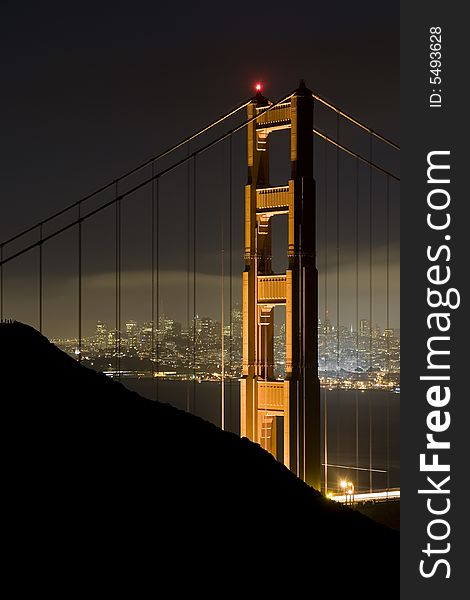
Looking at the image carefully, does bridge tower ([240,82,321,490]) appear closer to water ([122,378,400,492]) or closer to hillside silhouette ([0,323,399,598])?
hillside silhouette ([0,323,399,598])

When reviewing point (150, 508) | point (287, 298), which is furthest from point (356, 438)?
point (150, 508)

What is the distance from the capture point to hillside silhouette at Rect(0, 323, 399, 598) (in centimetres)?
1104

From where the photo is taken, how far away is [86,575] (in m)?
10.7

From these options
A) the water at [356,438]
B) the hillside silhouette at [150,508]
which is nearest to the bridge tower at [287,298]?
the hillside silhouette at [150,508]

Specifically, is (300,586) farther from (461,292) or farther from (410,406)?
(461,292)

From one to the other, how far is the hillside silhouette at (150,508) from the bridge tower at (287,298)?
8.27 m

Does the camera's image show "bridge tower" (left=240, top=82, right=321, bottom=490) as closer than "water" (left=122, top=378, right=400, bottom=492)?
Yes

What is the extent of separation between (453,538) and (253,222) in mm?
13315

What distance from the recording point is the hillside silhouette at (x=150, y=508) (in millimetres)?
11039

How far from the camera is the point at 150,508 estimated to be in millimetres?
12289

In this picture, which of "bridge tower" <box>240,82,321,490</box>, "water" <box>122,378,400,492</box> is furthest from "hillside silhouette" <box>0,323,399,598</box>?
"water" <box>122,378,400,492</box>

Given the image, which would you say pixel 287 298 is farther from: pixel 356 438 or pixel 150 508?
pixel 356 438

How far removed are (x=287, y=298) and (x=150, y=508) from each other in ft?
38.9

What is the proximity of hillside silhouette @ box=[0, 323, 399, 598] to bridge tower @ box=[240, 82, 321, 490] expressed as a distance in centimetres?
827
